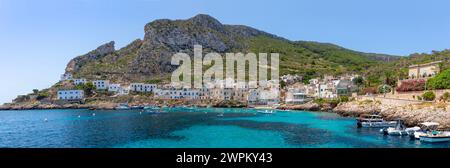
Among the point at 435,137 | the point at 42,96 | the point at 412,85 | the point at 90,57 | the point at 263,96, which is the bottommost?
the point at 435,137

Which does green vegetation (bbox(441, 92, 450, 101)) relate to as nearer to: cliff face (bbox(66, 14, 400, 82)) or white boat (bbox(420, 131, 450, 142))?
white boat (bbox(420, 131, 450, 142))

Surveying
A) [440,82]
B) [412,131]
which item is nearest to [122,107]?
[440,82]

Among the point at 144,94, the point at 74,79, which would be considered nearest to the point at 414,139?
the point at 144,94

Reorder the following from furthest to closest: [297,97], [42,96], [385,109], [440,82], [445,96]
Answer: [42,96] → [297,97] → [440,82] → [385,109] → [445,96]

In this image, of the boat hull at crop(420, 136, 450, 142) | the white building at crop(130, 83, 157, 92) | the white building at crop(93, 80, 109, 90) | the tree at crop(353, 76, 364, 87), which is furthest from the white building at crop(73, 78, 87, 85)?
the boat hull at crop(420, 136, 450, 142)

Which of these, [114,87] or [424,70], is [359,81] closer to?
[424,70]
